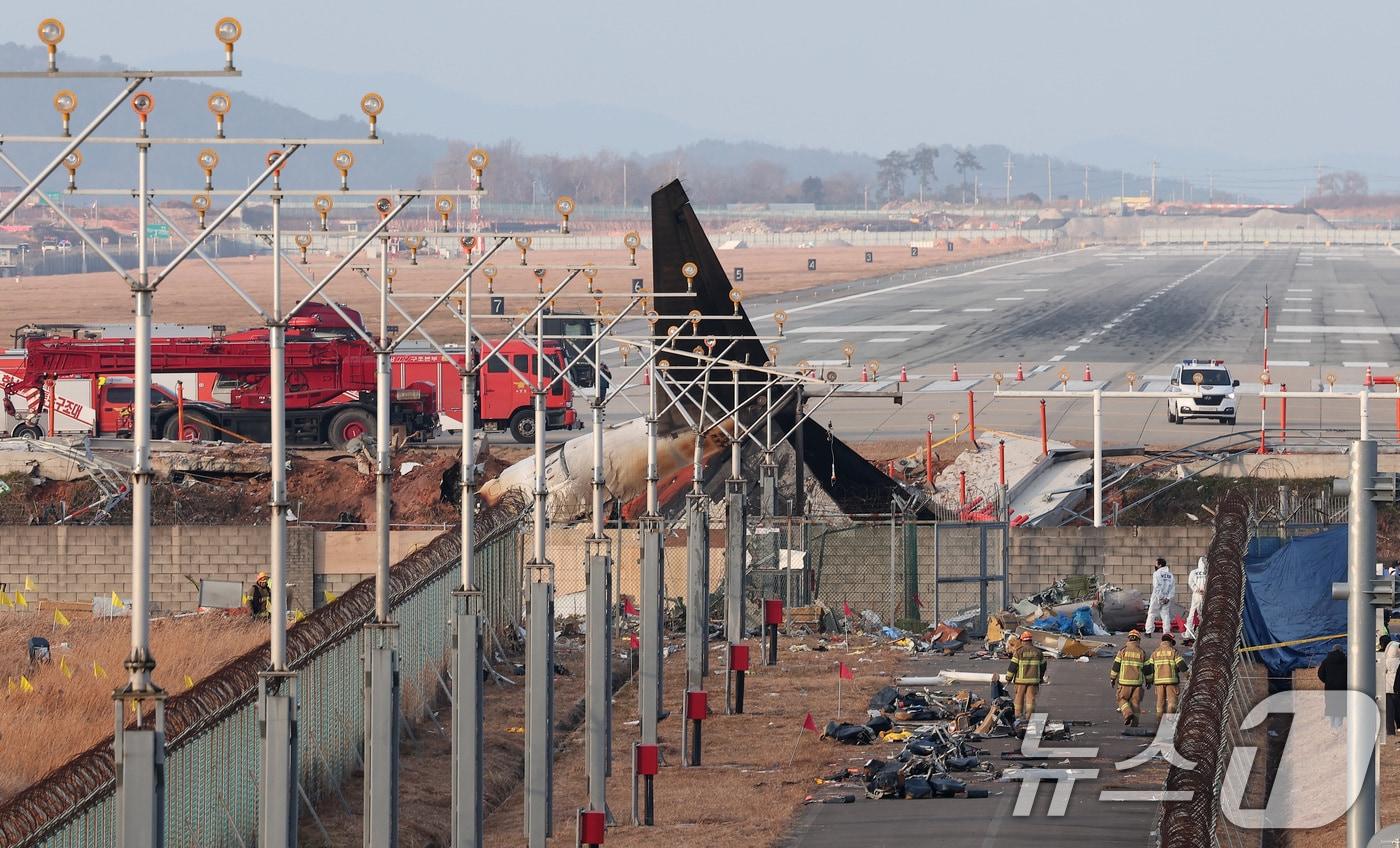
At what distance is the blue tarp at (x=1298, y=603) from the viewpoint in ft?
112

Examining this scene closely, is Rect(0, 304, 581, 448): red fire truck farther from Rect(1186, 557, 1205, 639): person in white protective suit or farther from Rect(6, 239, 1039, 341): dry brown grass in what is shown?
Rect(6, 239, 1039, 341): dry brown grass

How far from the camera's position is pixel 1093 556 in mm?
43375

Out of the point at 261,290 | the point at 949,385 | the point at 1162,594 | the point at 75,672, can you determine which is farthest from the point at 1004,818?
the point at 261,290

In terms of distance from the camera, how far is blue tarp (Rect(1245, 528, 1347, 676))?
34.0 metres

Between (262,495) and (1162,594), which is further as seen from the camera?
(262,495)

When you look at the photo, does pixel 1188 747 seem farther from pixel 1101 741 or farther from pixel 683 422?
pixel 683 422

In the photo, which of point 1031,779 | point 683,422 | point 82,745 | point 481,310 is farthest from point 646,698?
A: point 481,310

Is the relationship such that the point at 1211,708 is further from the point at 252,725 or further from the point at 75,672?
the point at 75,672

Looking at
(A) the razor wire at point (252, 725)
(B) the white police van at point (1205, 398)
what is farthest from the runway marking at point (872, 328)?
(A) the razor wire at point (252, 725)

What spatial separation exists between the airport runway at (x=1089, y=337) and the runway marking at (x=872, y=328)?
0.10 metres

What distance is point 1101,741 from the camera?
29328mm

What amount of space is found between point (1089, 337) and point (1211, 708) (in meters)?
83.7

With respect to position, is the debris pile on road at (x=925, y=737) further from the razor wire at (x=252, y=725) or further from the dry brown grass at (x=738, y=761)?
the razor wire at (x=252, y=725)

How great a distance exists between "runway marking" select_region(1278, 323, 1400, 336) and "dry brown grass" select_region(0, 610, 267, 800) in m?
72.1
